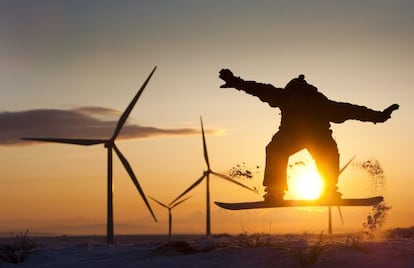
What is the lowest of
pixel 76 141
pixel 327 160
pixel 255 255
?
pixel 255 255

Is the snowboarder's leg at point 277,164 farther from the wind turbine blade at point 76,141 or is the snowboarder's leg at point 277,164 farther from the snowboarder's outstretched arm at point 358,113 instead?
the wind turbine blade at point 76,141

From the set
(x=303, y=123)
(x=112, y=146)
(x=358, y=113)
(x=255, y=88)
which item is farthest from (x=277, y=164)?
(x=112, y=146)

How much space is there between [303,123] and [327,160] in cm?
127

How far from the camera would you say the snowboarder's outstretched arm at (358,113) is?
1991 centimetres

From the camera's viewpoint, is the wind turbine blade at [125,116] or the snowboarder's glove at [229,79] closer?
the snowboarder's glove at [229,79]

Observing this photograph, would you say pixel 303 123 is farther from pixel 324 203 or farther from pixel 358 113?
pixel 324 203

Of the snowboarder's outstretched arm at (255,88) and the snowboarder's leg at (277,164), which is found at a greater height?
the snowboarder's outstretched arm at (255,88)

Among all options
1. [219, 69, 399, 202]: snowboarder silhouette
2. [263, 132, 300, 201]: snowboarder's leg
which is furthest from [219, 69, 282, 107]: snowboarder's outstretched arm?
[263, 132, 300, 201]: snowboarder's leg

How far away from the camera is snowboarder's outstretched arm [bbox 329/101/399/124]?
1991 centimetres

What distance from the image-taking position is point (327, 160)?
65.1 ft

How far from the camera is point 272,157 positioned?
20.1 meters

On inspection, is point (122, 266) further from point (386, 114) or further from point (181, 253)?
point (386, 114)

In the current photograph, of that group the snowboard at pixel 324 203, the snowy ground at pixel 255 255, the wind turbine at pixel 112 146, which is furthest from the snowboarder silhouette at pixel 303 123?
the wind turbine at pixel 112 146

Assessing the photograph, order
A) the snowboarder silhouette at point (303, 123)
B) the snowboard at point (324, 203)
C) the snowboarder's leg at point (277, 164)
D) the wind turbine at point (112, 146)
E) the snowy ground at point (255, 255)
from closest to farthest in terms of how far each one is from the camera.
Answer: the snowy ground at point (255, 255) < the snowboarder silhouette at point (303, 123) < the snowboarder's leg at point (277, 164) < the snowboard at point (324, 203) < the wind turbine at point (112, 146)
